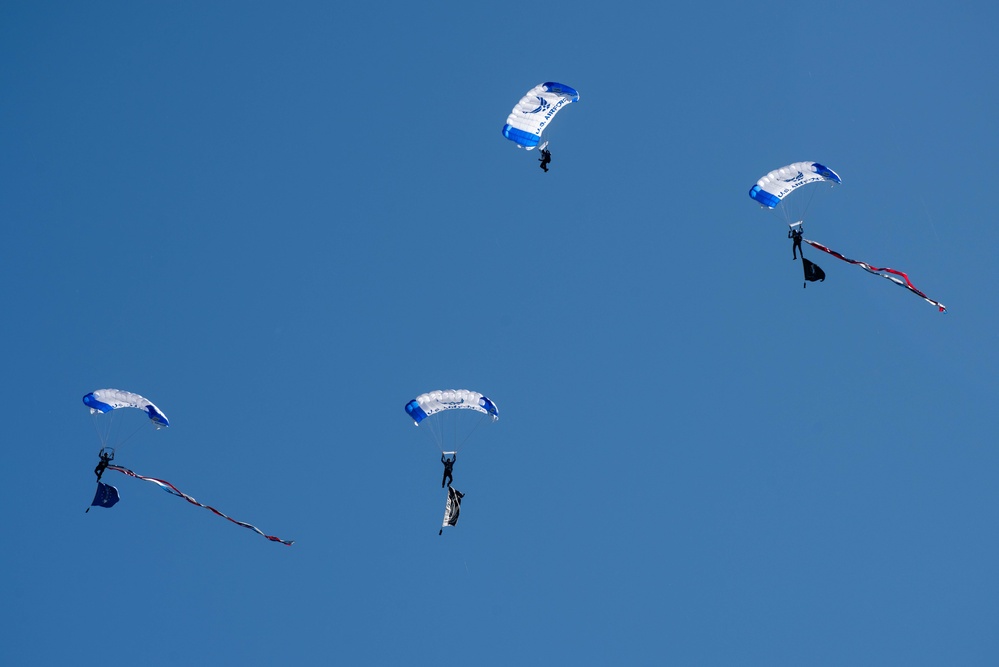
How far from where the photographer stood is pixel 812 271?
44781 mm

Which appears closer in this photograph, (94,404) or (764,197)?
(94,404)

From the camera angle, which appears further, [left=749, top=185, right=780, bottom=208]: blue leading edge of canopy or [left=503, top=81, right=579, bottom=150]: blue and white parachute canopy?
[left=503, top=81, right=579, bottom=150]: blue and white parachute canopy

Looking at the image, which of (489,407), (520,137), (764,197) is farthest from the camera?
(520,137)

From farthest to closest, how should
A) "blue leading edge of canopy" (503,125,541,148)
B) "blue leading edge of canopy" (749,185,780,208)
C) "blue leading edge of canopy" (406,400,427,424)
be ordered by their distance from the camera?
1. "blue leading edge of canopy" (503,125,541,148)
2. "blue leading edge of canopy" (749,185,780,208)
3. "blue leading edge of canopy" (406,400,427,424)

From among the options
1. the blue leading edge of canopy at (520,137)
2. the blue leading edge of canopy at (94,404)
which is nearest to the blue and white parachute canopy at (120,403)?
the blue leading edge of canopy at (94,404)

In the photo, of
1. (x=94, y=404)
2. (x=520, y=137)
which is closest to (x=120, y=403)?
(x=94, y=404)

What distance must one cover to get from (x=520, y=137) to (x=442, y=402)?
8.16 metres

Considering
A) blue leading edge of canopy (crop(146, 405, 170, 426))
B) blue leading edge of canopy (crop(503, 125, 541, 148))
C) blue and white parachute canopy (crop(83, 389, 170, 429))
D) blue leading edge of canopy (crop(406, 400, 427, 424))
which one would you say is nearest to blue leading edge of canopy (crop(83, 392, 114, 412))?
blue and white parachute canopy (crop(83, 389, 170, 429))

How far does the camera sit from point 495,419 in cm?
4462

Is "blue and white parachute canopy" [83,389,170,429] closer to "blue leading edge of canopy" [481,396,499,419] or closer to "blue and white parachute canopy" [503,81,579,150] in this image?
"blue leading edge of canopy" [481,396,499,419]

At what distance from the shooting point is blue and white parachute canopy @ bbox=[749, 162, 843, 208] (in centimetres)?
4384

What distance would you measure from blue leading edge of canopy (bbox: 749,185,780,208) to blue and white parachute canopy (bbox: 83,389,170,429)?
1813 cm

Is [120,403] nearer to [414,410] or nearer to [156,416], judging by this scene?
[156,416]

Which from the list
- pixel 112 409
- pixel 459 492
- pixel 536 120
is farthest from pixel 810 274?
pixel 112 409
